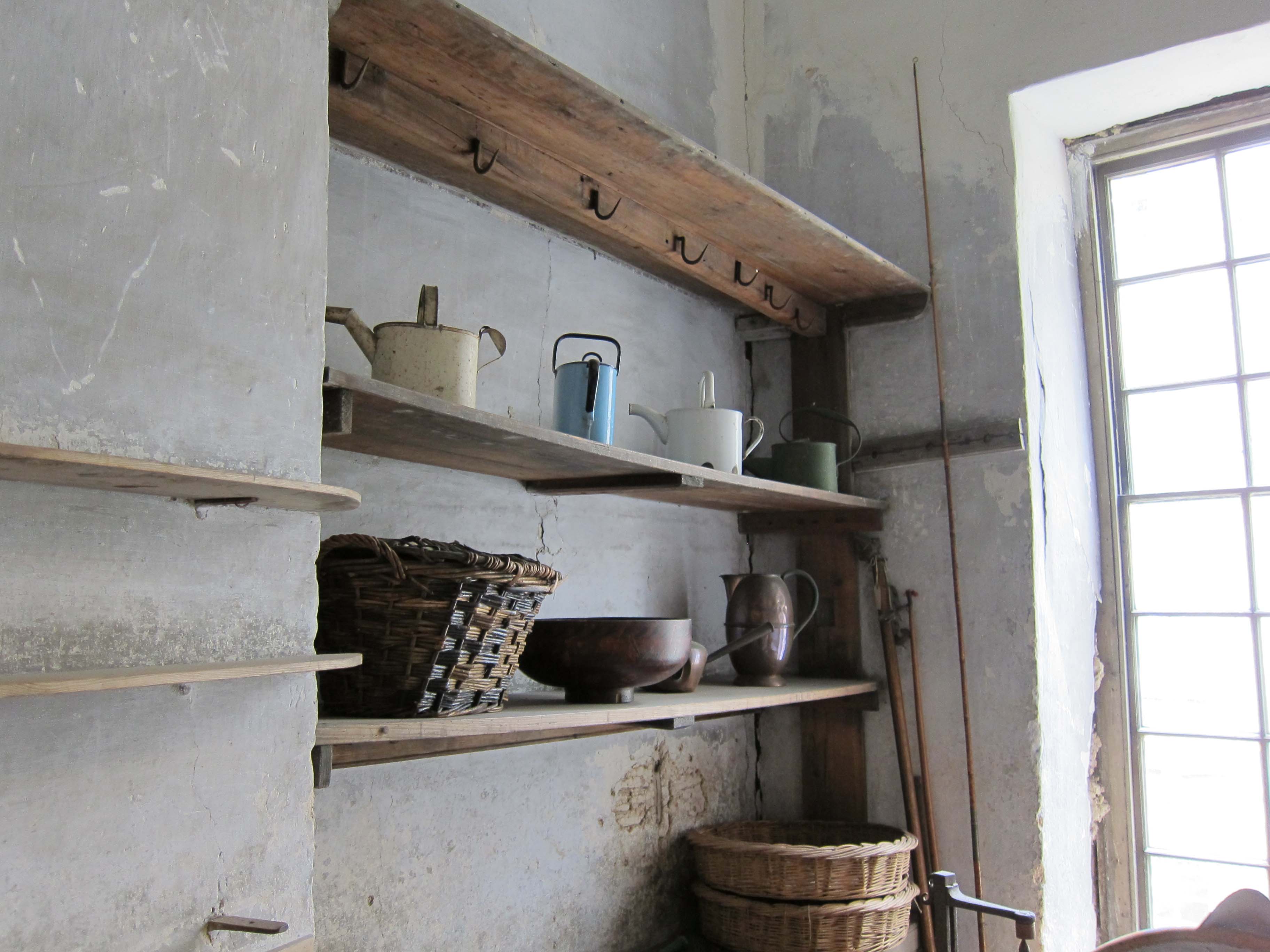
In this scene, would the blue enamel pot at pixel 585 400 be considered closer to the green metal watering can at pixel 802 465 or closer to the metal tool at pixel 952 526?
the green metal watering can at pixel 802 465

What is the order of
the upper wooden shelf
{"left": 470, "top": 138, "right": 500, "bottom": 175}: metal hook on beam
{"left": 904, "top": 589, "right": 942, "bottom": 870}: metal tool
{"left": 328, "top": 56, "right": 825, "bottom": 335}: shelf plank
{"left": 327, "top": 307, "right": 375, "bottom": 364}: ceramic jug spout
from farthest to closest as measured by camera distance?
{"left": 904, "top": 589, "right": 942, "bottom": 870}: metal tool
{"left": 470, "top": 138, "right": 500, "bottom": 175}: metal hook on beam
{"left": 328, "top": 56, "right": 825, "bottom": 335}: shelf plank
the upper wooden shelf
{"left": 327, "top": 307, "right": 375, "bottom": 364}: ceramic jug spout

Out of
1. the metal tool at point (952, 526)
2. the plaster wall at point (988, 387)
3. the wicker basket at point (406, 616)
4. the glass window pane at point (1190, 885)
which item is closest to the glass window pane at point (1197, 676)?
the plaster wall at point (988, 387)

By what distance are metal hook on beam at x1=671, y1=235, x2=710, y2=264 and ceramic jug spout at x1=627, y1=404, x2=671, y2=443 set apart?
0.32m

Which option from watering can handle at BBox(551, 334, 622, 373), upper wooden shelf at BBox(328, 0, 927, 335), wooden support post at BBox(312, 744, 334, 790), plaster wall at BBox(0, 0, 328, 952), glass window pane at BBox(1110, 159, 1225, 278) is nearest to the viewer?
plaster wall at BBox(0, 0, 328, 952)

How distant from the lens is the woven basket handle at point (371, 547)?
121 centimetres

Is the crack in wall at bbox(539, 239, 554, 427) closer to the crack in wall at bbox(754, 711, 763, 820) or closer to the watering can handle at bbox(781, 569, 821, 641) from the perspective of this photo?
the watering can handle at bbox(781, 569, 821, 641)

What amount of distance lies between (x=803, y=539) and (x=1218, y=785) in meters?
1.06

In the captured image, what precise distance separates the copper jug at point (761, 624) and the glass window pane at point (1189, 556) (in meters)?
0.83

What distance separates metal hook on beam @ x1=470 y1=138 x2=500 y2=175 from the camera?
5.21 feet

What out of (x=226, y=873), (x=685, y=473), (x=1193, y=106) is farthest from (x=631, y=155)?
(x=1193, y=106)

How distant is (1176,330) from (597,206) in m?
1.48

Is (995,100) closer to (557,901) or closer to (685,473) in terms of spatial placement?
(685,473)

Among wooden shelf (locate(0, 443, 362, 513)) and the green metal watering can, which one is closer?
wooden shelf (locate(0, 443, 362, 513))

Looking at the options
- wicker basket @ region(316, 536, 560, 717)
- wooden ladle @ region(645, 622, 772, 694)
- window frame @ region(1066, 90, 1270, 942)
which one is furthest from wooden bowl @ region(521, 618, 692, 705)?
window frame @ region(1066, 90, 1270, 942)
